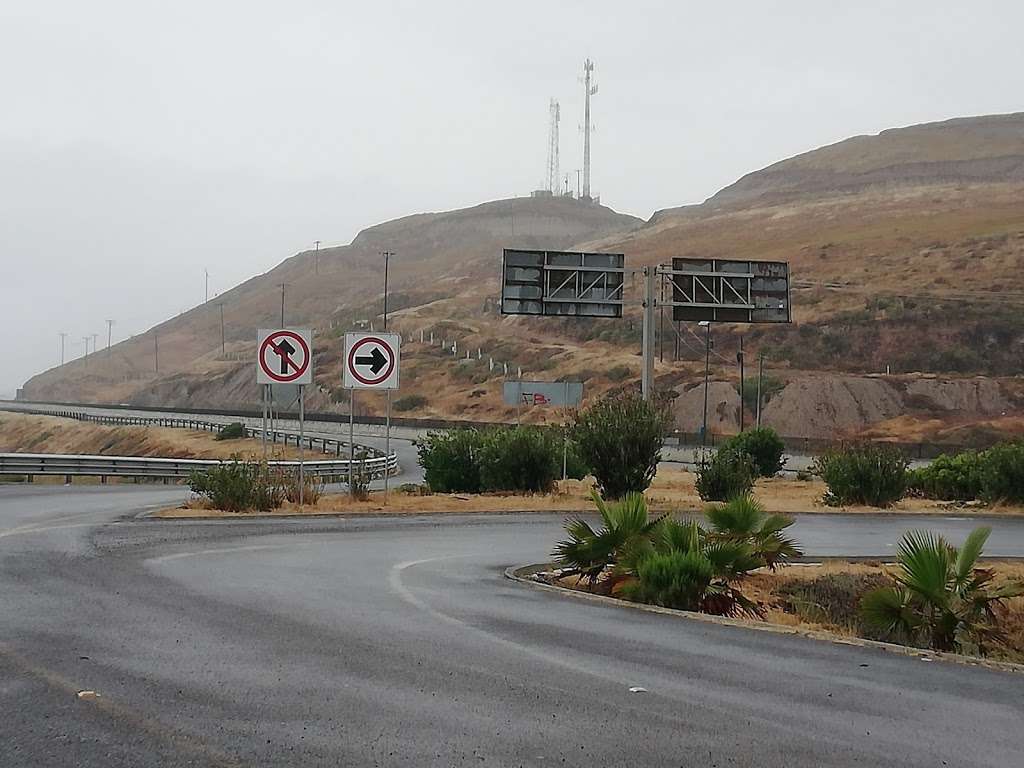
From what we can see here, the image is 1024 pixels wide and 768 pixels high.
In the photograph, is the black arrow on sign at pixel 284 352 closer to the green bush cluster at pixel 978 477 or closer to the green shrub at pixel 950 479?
the green bush cluster at pixel 978 477

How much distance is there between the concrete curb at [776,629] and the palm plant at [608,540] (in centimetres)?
45

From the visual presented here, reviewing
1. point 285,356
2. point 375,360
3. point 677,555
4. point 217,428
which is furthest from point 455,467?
point 217,428

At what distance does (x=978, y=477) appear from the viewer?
3231cm

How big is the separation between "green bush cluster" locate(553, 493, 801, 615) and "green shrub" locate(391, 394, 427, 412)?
85.2 m

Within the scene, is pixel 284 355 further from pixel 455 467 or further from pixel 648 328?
pixel 648 328

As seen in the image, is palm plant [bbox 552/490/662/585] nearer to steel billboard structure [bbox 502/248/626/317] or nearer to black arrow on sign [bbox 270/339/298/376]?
black arrow on sign [bbox 270/339/298/376]

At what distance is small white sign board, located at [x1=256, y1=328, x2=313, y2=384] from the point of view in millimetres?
21844

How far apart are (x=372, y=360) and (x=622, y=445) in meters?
7.40

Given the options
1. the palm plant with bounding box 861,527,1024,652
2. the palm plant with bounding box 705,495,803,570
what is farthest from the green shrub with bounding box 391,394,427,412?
the palm plant with bounding box 861,527,1024,652

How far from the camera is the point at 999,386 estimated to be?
76000 mm

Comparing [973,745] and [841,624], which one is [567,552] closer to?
[841,624]

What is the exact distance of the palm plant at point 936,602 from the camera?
37.5 feet

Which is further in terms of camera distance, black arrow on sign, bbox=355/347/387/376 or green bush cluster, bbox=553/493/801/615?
black arrow on sign, bbox=355/347/387/376

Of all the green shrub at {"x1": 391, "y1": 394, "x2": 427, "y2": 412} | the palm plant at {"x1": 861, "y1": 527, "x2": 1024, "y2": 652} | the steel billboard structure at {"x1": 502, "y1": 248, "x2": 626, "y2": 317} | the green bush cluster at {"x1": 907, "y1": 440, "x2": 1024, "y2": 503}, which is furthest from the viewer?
the green shrub at {"x1": 391, "y1": 394, "x2": 427, "y2": 412}
